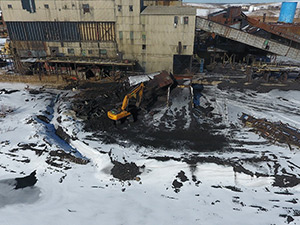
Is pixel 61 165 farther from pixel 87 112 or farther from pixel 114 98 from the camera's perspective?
pixel 114 98

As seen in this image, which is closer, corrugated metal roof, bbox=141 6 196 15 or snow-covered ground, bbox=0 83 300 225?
snow-covered ground, bbox=0 83 300 225

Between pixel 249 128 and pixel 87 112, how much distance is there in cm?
1731

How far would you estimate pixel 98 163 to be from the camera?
56.1 feet

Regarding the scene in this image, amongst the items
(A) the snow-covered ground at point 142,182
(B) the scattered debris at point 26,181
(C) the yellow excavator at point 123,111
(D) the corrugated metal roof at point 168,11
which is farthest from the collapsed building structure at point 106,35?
(B) the scattered debris at point 26,181

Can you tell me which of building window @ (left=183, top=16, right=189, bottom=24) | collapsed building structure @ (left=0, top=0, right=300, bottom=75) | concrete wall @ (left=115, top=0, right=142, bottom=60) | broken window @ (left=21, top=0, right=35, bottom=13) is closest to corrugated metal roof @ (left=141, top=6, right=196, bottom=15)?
collapsed building structure @ (left=0, top=0, right=300, bottom=75)

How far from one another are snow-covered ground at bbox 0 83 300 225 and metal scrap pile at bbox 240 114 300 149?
2.72ft

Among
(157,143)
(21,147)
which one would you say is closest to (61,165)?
(21,147)

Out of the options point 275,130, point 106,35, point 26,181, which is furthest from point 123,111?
point 106,35

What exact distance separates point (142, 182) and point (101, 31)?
24975 millimetres

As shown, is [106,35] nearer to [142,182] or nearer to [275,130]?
[142,182]

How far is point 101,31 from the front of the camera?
3152cm

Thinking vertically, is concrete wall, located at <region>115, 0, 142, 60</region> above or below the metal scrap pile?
above

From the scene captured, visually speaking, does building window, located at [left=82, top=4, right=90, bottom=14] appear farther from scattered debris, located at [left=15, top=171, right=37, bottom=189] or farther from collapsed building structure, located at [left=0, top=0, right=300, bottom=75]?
scattered debris, located at [left=15, top=171, right=37, bottom=189]

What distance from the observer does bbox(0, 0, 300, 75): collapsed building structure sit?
29.8 metres
